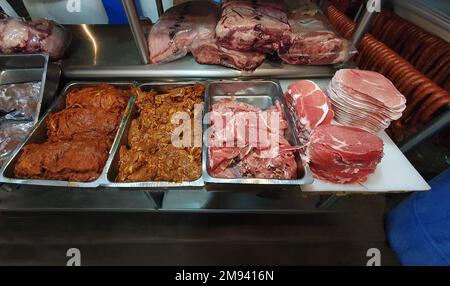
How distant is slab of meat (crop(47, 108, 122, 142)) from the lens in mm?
1414

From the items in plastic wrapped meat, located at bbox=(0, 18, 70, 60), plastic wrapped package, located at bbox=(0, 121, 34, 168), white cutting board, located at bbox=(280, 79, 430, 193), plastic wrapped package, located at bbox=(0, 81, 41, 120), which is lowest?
white cutting board, located at bbox=(280, 79, 430, 193)

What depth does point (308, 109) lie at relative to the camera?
1450 mm

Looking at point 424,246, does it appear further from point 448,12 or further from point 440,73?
point 448,12

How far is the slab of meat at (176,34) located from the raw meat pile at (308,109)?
0.74 m

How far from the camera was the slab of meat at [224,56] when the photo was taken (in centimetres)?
164

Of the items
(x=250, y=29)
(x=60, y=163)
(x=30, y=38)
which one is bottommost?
(x=60, y=163)

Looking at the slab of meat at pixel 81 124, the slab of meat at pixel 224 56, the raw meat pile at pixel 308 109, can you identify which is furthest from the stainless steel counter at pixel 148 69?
the slab of meat at pixel 81 124

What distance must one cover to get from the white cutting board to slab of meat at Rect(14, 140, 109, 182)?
3.57 ft

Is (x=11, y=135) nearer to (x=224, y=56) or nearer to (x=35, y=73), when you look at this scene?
(x=35, y=73)

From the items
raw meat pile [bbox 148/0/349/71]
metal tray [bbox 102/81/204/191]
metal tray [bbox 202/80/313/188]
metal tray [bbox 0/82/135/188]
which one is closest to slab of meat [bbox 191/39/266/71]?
raw meat pile [bbox 148/0/349/71]

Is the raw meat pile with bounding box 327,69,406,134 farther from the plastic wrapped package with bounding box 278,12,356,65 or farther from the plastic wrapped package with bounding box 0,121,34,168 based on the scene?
the plastic wrapped package with bounding box 0,121,34,168

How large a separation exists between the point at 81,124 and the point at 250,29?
1.20m

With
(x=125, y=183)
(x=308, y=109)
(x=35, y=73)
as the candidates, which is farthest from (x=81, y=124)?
(x=308, y=109)
